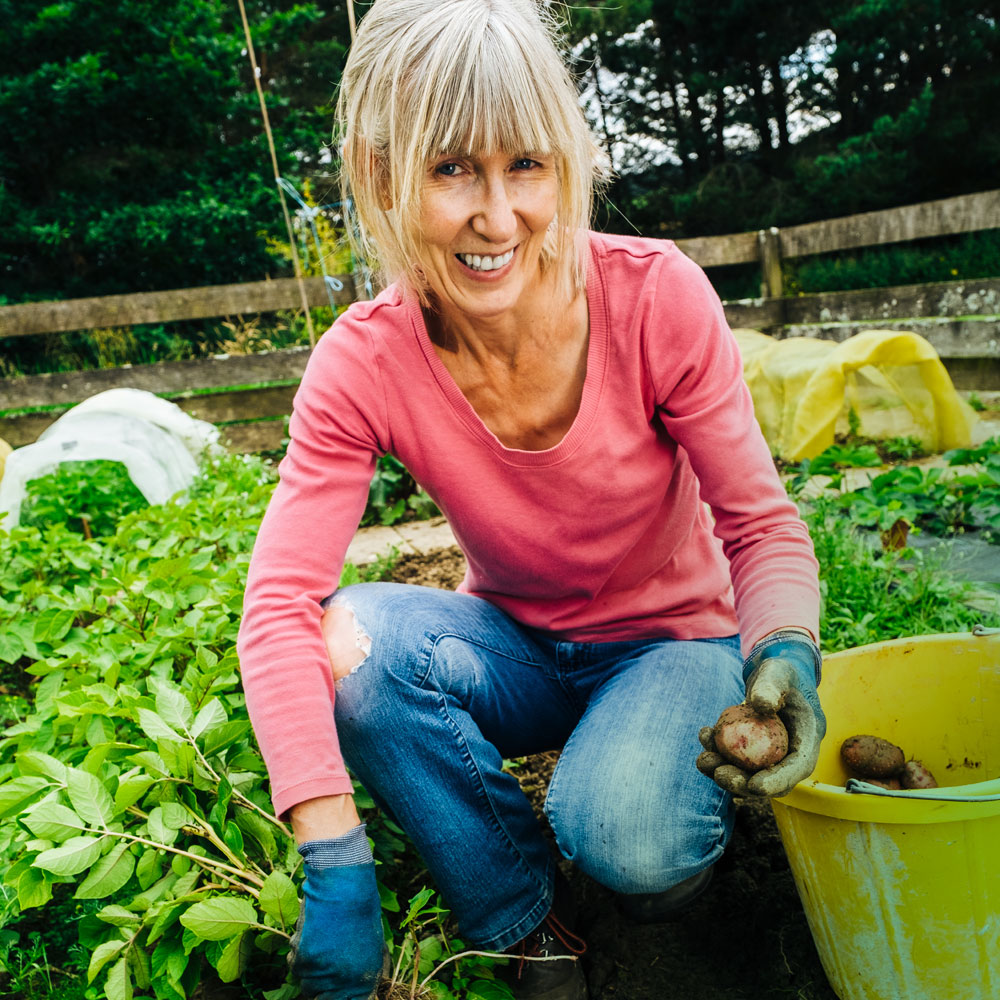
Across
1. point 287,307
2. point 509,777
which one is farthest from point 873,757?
point 287,307

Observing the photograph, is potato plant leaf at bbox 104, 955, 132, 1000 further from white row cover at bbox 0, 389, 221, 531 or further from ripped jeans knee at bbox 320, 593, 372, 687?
white row cover at bbox 0, 389, 221, 531

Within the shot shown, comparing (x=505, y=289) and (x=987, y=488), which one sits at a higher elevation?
(x=505, y=289)

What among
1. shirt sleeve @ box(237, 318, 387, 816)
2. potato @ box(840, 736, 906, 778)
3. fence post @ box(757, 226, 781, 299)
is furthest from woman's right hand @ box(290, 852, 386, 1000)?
fence post @ box(757, 226, 781, 299)

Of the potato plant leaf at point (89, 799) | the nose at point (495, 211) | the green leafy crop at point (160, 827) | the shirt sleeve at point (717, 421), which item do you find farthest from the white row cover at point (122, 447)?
the shirt sleeve at point (717, 421)

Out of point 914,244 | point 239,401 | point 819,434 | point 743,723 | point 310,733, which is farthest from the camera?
point 914,244

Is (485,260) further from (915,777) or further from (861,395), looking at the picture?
(861,395)

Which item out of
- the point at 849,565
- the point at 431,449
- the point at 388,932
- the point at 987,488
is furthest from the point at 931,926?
the point at 987,488

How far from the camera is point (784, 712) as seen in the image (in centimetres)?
97

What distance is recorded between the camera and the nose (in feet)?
3.72

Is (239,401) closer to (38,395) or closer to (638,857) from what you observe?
(38,395)

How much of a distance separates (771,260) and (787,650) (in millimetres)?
4882

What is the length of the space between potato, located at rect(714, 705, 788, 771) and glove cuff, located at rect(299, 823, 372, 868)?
18.2 inches

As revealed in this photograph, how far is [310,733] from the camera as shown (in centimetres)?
106

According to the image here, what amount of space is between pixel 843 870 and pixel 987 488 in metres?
1.87
